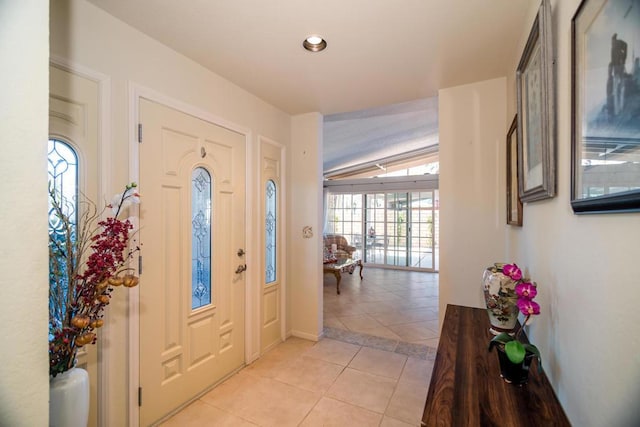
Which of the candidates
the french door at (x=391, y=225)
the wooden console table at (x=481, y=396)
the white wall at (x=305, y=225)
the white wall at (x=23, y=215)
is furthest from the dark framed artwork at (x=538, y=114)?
the french door at (x=391, y=225)

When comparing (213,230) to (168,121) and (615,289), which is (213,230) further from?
(615,289)

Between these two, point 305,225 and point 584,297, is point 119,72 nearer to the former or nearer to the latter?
point 305,225

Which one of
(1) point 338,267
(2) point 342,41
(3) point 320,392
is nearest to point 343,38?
(2) point 342,41

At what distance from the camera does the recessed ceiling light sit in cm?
178

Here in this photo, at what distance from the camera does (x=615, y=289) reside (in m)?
0.64

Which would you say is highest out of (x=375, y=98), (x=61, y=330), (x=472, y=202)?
(x=375, y=98)

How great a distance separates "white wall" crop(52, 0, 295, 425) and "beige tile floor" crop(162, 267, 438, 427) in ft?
2.13

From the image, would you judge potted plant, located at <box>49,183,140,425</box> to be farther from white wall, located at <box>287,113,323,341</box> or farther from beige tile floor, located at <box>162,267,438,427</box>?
white wall, located at <box>287,113,323,341</box>

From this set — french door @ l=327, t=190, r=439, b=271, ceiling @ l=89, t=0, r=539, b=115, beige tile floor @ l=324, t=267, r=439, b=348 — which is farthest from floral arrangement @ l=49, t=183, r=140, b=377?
french door @ l=327, t=190, r=439, b=271

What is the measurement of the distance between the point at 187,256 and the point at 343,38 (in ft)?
5.85

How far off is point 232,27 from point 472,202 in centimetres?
217

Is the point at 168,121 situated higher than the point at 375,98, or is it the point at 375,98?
the point at 375,98

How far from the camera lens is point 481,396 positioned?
960 mm

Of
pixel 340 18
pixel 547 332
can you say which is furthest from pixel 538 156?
pixel 340 18
